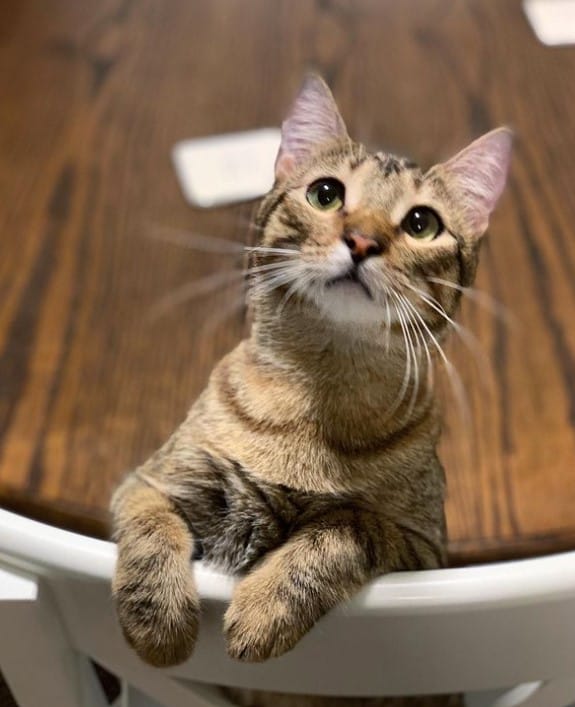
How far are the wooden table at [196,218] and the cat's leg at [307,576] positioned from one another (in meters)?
Answer: 0.07

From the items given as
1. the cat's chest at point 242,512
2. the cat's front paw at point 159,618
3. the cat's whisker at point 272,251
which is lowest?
the cat's front paw at point 159,618

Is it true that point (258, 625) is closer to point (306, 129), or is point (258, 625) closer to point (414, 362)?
point (414, 362)

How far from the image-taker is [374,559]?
0.62 m

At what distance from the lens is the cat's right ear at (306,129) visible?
657 millimetres

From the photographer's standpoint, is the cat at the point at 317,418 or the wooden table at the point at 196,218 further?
the wooden table at the point at 196,218

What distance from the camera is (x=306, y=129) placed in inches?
26.4

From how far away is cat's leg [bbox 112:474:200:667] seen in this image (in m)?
0.61

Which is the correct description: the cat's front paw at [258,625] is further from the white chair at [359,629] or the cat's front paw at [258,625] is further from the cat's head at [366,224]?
the cat's head at [366,224]

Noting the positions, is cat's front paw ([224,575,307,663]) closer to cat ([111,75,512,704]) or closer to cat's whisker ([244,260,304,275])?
cat ([111,75,512,704])

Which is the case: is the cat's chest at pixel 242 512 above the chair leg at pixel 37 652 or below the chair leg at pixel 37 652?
above

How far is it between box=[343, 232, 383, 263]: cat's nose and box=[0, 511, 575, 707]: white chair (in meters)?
0.21

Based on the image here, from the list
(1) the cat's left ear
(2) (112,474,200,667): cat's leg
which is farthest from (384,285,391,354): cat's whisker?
(2) (112,474,200,667): cat's leg

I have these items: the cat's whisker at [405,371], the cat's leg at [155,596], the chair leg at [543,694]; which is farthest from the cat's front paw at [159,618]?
the chair leg at [543,694]

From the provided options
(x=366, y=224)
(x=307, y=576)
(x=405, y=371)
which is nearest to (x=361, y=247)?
(x=366, y=224)
